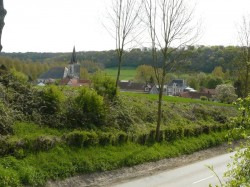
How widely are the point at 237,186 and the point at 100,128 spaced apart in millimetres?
16453

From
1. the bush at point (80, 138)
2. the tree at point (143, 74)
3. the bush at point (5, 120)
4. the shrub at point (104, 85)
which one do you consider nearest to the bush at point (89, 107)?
the bush at point (80, 138)

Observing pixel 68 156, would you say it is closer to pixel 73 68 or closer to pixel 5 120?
pixel 5 120

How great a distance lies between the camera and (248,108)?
611 cm

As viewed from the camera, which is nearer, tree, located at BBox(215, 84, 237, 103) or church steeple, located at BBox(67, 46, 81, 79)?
tree, located at BBox(215, 84, 237, 103)

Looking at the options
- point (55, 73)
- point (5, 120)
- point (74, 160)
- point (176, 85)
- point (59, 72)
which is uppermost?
point (5, 120)

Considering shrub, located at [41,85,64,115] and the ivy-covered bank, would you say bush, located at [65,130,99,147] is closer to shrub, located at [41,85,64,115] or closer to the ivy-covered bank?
the ivy-covered bank

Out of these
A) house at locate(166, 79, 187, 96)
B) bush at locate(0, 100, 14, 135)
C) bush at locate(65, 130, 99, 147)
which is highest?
bush at locate(0, 100, 14, 135)

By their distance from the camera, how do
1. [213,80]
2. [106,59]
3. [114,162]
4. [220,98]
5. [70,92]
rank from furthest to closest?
[106,59]
[213,80]
[220,98]
[70,92]
[114,162]

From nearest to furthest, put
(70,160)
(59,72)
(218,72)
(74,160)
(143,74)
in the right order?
(70,160)
(74,160)
(218,72)
(59,72)
(143,74)

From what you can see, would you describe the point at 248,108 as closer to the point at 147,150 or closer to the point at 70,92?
the point at 147,150

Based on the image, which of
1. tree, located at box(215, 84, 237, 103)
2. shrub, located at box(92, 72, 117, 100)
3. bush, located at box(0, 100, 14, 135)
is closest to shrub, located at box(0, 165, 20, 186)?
bush, located at box(0, 100, 14, 135)

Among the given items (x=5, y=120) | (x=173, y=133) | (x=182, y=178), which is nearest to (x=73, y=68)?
(x=173, y=133)

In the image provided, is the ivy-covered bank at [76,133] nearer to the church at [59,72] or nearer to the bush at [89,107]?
the bush at [89,107]

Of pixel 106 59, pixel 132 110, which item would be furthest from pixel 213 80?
pixel 132 110
